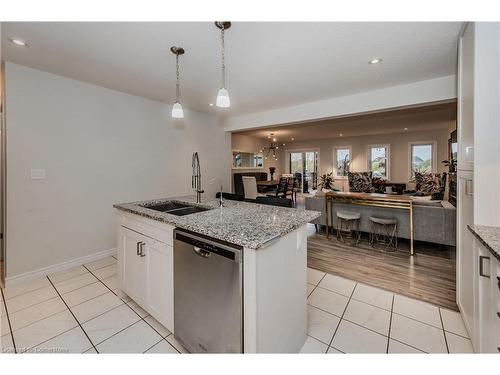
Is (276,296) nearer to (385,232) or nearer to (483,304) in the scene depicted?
(483,304)

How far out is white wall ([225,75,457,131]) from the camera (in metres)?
2.78

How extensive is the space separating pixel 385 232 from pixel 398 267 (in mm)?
905

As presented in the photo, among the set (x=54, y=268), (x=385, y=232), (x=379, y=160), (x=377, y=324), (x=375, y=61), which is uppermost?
(x=375, y=61)

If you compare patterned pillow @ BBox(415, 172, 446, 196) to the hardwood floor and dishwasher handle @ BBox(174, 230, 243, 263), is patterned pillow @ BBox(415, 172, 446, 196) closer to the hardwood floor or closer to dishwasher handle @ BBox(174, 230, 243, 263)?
the hardwood floor

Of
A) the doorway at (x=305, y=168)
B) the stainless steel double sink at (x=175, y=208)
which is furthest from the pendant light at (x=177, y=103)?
the doorway at (x=305, y=168)

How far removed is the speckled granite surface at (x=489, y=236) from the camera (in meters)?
1.03

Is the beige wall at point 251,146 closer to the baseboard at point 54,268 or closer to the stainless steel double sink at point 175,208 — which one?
the baseboard at point 54,268

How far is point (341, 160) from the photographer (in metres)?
9.23

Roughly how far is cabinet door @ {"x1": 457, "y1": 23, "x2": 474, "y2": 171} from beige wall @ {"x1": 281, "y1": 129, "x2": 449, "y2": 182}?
7.08m

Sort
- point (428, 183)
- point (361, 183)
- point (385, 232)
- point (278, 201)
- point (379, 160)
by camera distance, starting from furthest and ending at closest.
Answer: point (379, 160) < point (361, 183) < point (428, 183) < point (385, 232) < point (278, 201)

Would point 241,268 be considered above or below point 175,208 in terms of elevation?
below

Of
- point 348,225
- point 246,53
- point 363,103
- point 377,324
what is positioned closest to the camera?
point 377,324

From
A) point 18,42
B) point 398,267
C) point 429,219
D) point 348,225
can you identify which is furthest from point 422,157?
point 18,42

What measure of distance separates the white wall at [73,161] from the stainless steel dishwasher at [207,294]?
2285 mm
